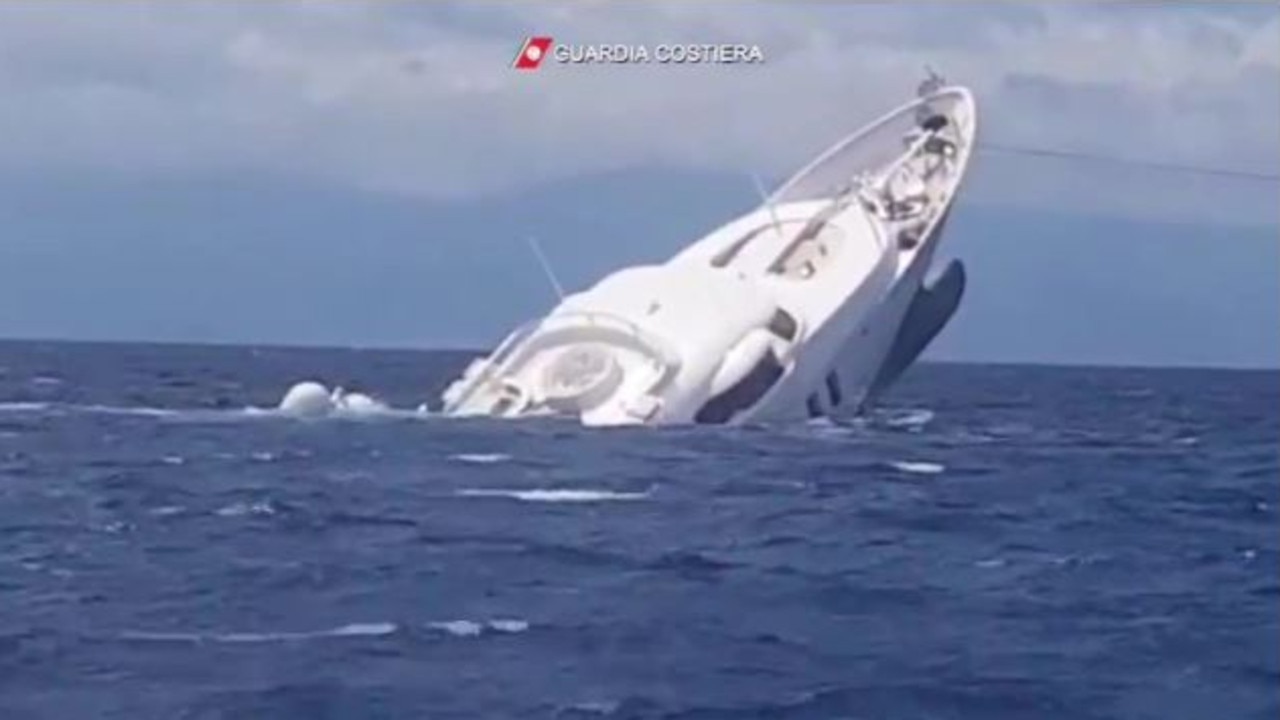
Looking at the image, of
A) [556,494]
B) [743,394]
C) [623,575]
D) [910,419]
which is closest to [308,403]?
[743,394]

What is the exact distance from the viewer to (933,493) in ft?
139

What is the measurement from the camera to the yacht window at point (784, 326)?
52.4 meters

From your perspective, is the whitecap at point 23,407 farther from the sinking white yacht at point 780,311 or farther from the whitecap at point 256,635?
the whitecap at point 256,635

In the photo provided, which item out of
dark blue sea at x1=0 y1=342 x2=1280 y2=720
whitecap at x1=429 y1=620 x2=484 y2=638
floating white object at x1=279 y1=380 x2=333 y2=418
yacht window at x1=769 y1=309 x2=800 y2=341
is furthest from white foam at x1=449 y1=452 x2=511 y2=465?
whitecap at x1=429 y1=620 x2=484 y2=638

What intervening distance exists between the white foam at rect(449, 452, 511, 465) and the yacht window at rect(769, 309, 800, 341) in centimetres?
726

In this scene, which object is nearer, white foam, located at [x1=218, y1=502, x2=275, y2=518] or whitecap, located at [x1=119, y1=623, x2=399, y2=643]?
whitecap, located at [x1=119, y1=623, x2=399, y2=643]

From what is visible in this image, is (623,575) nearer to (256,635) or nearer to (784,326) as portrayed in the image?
(256,635)

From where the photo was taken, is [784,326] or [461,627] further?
[784,326]

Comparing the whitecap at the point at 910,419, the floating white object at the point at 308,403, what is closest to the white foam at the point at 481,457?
the floating white object at the point at 308,403

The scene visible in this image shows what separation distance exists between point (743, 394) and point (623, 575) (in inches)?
898

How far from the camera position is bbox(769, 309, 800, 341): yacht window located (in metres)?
52.4

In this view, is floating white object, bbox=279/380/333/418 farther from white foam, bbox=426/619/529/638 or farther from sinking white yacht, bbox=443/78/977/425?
white foam, bbox=426/619/529/638

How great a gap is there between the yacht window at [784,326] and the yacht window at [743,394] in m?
0.57

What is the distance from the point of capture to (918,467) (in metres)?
48.3
